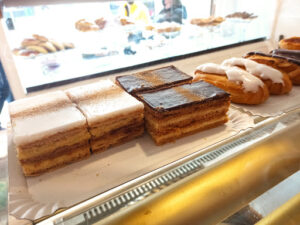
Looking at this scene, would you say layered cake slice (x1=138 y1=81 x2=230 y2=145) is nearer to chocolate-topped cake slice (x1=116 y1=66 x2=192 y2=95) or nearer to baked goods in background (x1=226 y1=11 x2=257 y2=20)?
chocolate-topped cake slice (x1=116 y1=66 x2=192 y2=95)

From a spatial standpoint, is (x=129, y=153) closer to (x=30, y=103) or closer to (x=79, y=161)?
(x=79, y=161)

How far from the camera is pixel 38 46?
3.69 feet

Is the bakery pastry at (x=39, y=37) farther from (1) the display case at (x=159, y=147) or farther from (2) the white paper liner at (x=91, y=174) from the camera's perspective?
(2) the white paper liner at (x=91, y=174)

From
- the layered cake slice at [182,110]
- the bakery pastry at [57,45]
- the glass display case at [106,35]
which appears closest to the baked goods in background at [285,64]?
the glass display case at [106,35]

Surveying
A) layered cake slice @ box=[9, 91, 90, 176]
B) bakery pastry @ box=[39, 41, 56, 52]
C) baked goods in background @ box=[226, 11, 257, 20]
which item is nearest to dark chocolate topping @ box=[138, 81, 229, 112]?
layered cake slice @ box=[9, 91, 90, 176]

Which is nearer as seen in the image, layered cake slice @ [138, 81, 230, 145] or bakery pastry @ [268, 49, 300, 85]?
layered cake slice @ [138, 81, 230, 145]

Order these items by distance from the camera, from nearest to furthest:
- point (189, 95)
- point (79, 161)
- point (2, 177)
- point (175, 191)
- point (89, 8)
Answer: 1. point (175, 191)
2. point (2, 177)
3. point (79, 161)
4. point (189, 95)
5. point (89, 8)

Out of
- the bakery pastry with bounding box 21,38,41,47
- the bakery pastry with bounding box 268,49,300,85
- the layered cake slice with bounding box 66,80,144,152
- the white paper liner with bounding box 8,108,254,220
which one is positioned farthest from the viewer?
the bakery pastry with bounding box 268,49,300,85

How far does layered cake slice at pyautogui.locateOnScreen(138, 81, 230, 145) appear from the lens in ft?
2.88

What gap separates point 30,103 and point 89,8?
28.7 inches

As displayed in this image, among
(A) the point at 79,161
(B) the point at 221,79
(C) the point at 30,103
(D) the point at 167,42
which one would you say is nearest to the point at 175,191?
(A) the point at 79,161

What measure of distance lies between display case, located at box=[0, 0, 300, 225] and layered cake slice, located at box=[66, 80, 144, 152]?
0.14ft

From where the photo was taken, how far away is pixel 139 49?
4.83ft

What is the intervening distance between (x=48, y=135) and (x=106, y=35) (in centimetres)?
84
